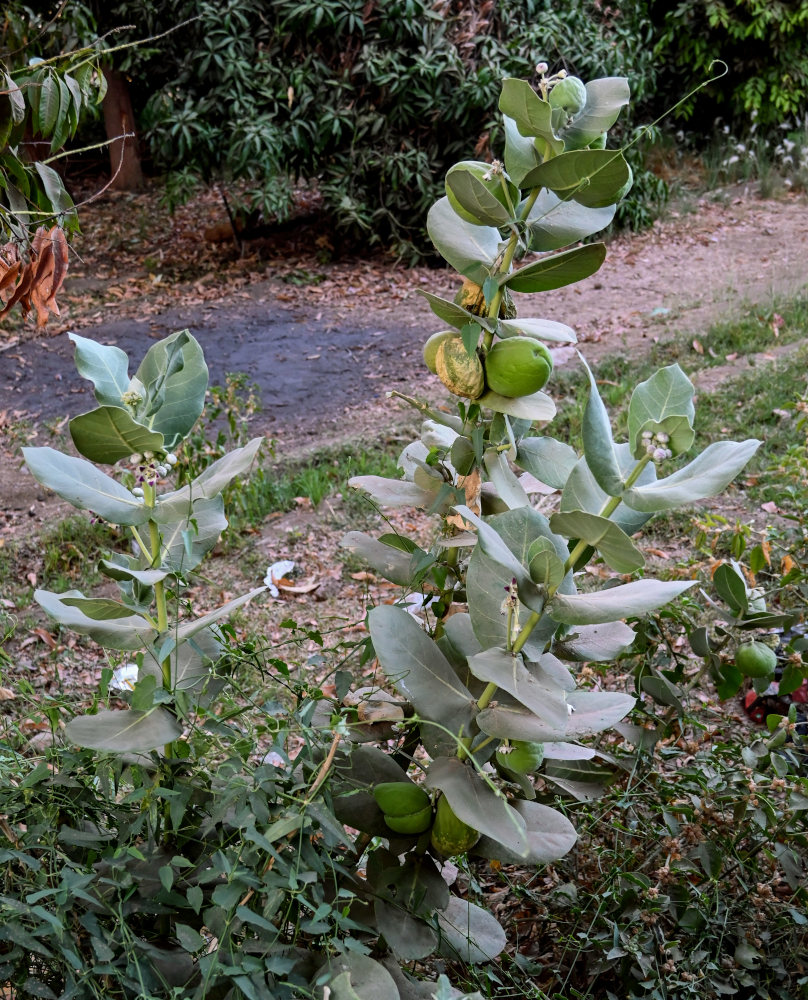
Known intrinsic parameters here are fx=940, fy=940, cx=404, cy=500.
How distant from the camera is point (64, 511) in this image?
4.30m

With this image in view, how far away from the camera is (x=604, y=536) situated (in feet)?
3.49

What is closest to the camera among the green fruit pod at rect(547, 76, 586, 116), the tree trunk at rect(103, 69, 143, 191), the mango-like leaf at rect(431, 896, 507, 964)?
the green fruit pod at rect(547, 76, 586, 116)

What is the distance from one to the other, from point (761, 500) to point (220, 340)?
4226mm

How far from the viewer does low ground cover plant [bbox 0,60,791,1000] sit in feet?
3.53

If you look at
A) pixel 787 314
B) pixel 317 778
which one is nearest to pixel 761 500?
pixel 787 314

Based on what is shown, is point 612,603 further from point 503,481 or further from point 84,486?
point 84,486

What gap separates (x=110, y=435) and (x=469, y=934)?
88 centimetres

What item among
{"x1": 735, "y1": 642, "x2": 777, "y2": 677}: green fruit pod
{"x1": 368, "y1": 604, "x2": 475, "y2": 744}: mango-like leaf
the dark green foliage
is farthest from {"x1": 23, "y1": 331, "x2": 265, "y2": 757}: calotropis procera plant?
the dark green foliage

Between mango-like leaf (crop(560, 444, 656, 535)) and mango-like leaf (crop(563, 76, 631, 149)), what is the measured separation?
0.39 metres

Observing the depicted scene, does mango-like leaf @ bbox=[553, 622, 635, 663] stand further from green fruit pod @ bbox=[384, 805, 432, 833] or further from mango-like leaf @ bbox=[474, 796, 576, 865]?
green fruit pod @ bbox=[384, 805, 432, 833]

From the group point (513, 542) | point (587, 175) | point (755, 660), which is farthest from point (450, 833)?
point (587, 175)

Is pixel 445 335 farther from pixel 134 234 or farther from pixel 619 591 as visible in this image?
pixel 134 234

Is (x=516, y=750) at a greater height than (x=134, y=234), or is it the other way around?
(x=516, y=750)

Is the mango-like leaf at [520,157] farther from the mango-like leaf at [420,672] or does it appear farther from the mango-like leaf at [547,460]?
the mango-like leaf at [420,672]
